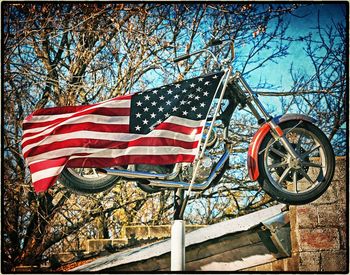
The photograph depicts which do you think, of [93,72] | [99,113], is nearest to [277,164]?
[99,113]

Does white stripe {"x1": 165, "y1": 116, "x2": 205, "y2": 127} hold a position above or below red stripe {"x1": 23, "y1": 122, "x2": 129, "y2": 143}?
above

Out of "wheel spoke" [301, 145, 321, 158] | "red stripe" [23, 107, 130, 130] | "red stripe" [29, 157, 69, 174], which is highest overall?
"red stripe" [23, 107, 130, 130]

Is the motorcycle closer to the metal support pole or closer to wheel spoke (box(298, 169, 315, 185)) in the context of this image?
wheel spoke (box(298, 169, 315, 185))

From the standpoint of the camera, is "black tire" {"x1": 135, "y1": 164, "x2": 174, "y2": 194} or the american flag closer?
the american flag

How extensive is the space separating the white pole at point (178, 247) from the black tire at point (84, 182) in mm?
579

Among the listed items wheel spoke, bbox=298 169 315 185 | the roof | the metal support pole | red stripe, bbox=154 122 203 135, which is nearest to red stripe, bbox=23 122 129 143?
red stripe, bbox=154 122 203 135

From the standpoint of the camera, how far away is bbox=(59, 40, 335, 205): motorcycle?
10.2ft

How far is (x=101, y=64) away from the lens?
603 cm

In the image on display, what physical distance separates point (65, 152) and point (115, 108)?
0.44 meters

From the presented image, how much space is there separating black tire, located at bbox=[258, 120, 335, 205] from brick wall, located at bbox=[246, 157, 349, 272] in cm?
35

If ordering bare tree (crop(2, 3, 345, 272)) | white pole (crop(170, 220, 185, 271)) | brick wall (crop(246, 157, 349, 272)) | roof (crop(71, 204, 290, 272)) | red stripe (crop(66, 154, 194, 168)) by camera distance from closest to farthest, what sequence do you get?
white pole (crop(170, 220, 185, 271))
red stripe (crop(66, 154, 194, 168))
brick wall (crop(246, 157, 349, 272))
roof (crop(71, 204, 290, 272))
bare tree (crop(2, 3, 345, 272))

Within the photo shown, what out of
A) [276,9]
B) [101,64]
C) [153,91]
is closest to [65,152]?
[153,91]

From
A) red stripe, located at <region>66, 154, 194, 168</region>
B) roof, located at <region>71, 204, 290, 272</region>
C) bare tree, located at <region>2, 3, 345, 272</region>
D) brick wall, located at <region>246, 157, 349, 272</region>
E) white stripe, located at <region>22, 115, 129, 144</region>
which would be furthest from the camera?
bare tree, located at <region>2, 3, 345, 272</region>

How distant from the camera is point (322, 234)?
11.6 feet
